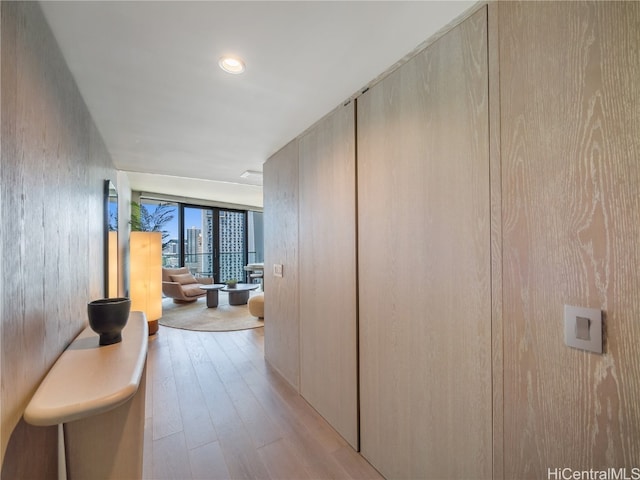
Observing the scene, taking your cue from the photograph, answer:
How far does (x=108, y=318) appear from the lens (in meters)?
1.31

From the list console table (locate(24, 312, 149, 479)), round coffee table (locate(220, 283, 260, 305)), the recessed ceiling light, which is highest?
the recessed ceiling light

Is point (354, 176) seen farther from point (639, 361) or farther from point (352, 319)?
point (639, 361)

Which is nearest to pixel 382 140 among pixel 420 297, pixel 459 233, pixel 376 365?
pixel 459 233

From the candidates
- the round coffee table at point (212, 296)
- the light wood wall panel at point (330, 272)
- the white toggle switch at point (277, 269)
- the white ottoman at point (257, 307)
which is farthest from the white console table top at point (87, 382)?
the round coffee table at point (212, 296)

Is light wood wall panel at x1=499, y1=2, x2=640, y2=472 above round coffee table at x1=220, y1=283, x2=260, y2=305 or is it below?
above

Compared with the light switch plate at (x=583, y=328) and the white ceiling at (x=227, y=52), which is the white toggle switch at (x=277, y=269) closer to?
the white ceiling at (x=227, y=52)

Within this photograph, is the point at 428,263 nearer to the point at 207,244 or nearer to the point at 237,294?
the point at 237,294

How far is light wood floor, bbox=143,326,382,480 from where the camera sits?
1654mm

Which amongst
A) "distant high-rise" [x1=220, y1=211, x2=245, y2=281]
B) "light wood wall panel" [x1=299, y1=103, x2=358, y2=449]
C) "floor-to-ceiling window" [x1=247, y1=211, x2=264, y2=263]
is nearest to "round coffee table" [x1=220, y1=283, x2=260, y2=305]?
"distant high-rise" [x1=220, y1=211, x2=245, y2=281]

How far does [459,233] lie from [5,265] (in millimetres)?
1587

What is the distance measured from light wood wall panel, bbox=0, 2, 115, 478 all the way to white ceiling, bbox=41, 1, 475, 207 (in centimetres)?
22

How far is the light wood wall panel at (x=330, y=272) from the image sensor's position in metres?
1.84

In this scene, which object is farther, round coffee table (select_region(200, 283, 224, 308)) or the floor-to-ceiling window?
the floor-to-ceiling window

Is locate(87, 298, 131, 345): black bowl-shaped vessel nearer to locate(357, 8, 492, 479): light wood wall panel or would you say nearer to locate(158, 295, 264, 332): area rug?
locate(357, 8, 492, 479): light wood wall panel
